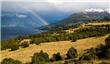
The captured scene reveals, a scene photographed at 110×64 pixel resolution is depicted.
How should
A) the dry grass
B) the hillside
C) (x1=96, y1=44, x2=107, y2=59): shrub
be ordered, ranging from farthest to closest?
1. the hillside
2. the dry grass
3. (x1=96, y1=44, x2=107, y2=59): shrub

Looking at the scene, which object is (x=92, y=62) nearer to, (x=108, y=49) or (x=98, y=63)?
(x=98, y=63)

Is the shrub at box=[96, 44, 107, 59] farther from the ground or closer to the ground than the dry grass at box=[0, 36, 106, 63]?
farther from the ground

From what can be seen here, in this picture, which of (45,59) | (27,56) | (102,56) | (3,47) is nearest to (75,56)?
(45,59)

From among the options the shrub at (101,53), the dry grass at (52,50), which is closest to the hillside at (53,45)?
the dry grass at (52,50)

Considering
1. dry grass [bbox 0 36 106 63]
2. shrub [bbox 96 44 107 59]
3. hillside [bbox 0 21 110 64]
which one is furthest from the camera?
hillside [bbox 0 21 110 64]

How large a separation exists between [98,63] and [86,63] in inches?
70.8

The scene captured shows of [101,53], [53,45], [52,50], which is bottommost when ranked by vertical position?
[53,45]

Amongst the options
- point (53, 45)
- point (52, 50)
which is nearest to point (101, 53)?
point (52, 50)

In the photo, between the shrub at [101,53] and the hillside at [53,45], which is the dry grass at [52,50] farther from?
the shrub at [101,53]

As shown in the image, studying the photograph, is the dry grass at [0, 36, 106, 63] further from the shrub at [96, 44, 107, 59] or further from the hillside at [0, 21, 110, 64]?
the shrub at [96, 44, 107, 59]

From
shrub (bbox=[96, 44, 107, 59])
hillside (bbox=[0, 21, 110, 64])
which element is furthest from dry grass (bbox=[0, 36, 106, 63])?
shrub (bbox=[96, 44, 107, 59])

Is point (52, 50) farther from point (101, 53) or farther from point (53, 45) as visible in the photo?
point (101, 53)

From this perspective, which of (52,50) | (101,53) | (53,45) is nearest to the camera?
(101,53)

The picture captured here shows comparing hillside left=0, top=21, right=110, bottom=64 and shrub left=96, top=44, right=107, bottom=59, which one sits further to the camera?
hillside left=0, top=21, right=110, bottom=64
